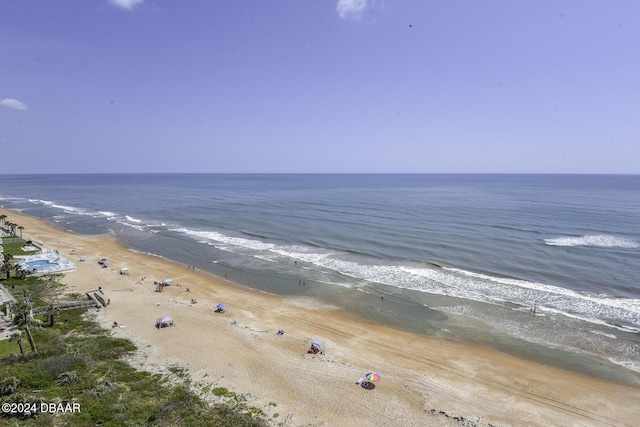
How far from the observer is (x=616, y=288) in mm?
37062

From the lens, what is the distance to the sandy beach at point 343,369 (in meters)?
19.5

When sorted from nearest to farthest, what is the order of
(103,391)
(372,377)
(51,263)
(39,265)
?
(103,391), (372,377), (39,265), (51,263)

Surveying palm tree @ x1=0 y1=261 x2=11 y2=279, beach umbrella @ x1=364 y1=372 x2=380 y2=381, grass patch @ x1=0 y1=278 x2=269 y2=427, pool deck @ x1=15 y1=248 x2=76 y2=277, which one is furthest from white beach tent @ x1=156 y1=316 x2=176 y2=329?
palm tree @ x1=0 y1=261 x2=11 y2=279

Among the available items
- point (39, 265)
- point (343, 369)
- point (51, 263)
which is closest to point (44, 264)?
point (39, 265)

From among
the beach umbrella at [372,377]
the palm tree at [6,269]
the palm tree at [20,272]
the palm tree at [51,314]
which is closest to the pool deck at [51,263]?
the palm tree at [20,272]

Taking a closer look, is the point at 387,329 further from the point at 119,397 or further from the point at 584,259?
the point at 584,259

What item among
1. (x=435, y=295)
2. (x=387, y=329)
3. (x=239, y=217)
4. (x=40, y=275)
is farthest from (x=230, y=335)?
(x=239, y=217)

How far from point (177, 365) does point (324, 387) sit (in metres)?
9.28

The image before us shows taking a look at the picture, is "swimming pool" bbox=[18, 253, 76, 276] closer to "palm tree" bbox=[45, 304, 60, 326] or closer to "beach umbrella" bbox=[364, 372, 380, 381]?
"palm tree" bbox=[45, 304, 60, 326]

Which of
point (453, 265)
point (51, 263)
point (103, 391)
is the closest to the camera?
point (103, 391)

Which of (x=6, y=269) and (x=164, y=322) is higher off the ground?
(x=6, y=269)

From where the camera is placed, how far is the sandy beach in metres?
19.5

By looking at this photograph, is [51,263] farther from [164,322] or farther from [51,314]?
[164,322]

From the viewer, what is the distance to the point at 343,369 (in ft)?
76.3
